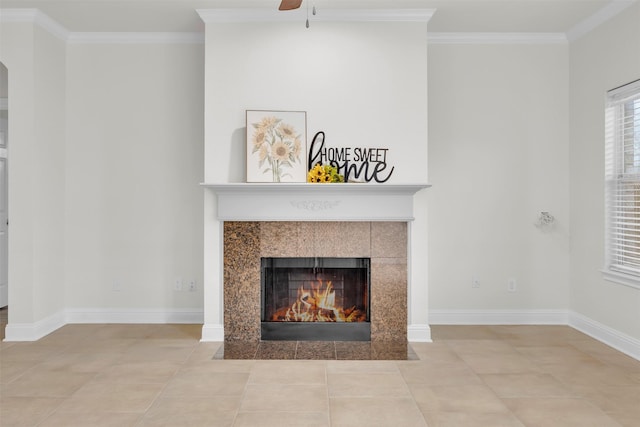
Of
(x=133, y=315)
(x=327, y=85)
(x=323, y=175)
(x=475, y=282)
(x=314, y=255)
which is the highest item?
(x=327, y=85)

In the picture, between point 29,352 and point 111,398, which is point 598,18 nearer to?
point 111,398

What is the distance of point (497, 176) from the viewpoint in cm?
454

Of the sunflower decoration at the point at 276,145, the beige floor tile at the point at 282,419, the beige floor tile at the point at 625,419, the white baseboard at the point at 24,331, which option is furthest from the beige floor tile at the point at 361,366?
the white baseboard at the point at 24,331

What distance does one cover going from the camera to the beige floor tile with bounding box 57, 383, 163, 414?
263 cm

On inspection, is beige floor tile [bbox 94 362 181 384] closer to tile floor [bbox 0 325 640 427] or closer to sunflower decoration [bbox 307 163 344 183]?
tile floor [bbox 0 325 640 427]

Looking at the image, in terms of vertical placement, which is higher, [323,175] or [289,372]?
[323,175]

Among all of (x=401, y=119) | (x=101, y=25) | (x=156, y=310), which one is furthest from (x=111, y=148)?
(x=401, y=119)

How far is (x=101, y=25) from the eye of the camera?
425cm

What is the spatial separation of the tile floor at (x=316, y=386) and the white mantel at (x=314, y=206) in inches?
42.9

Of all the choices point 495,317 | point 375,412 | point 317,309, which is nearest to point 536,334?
point 495,317

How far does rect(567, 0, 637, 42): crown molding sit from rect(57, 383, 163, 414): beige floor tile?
4352mm

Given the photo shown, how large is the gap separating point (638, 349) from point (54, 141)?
5.10 metres

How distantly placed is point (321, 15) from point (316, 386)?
2861mm

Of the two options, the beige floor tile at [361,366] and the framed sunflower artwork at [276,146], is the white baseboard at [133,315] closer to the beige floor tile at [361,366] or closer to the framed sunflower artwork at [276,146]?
the framed sunflower artwork at [276,146]
